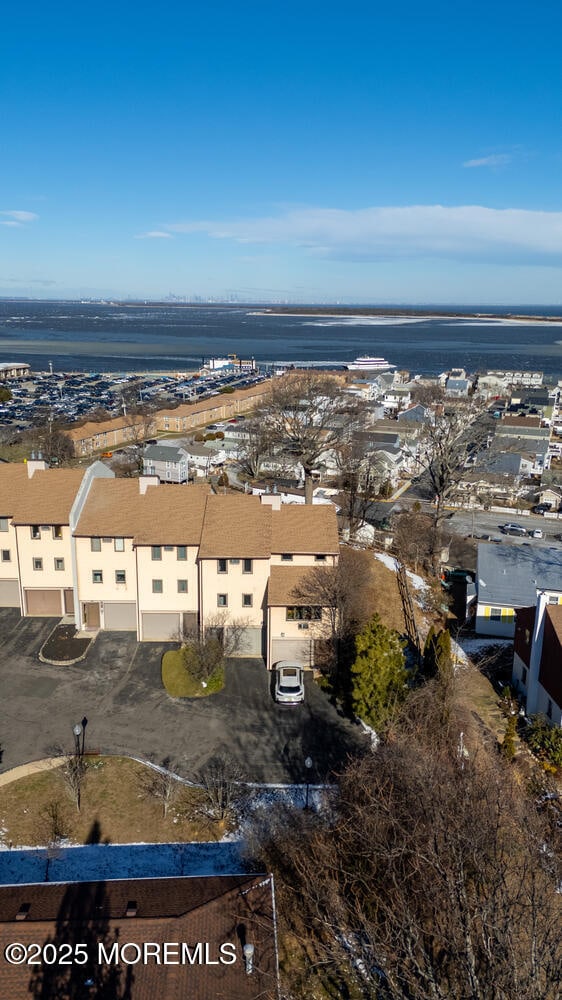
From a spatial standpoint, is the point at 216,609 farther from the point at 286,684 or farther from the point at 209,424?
the point at 209,424

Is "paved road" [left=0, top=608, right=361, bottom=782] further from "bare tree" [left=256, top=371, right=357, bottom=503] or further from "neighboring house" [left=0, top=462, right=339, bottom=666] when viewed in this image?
"bare tree" [left=256, top=371, right=357, bottom=503]

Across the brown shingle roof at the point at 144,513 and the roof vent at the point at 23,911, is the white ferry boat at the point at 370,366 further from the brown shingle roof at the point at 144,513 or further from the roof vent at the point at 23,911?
the roof vent at the point at 23,911

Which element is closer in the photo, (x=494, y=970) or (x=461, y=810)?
(x=494, y=970)

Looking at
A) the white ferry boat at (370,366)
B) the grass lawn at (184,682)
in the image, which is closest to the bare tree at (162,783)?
the grass lawn at (184,682)

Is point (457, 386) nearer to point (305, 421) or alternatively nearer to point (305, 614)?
point (305, 421)

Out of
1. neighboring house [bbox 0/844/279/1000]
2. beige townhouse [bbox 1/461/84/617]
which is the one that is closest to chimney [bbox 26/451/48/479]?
beige townhouse [bbox 1/461/84/617]

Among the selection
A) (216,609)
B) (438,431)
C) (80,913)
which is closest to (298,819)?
(80,913)

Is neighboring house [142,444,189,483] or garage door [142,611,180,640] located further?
→ neighboring house [142,444,189,483]
